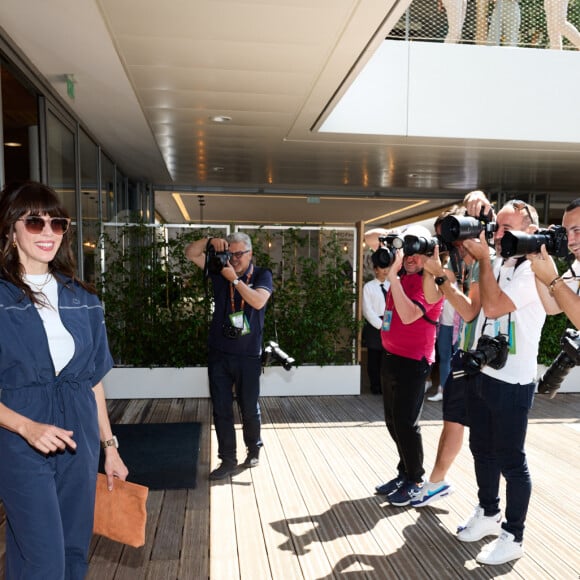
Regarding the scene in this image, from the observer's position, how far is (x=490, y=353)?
2.48 metres

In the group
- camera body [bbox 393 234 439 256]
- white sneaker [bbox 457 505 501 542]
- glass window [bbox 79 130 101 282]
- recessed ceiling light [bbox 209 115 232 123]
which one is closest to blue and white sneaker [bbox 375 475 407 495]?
white sneaker [bbox 457 505 501 542]

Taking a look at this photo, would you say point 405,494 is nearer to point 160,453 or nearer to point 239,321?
point 239,321

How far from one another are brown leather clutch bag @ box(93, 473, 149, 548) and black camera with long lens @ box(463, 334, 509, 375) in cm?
157

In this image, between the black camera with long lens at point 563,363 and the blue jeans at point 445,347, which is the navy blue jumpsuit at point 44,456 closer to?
the black camera with long lens at point 563,363

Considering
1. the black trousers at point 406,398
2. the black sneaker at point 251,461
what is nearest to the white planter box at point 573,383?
the black trousers at point 406,398

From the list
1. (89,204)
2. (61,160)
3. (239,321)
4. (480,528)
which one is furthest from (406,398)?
(89,204)

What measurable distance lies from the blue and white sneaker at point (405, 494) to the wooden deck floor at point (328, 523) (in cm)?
5

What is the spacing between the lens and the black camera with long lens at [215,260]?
141 inches

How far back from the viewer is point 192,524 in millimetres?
3049

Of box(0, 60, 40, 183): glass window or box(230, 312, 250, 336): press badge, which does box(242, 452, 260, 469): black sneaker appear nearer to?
box(230, 312, 250, 336): press badge

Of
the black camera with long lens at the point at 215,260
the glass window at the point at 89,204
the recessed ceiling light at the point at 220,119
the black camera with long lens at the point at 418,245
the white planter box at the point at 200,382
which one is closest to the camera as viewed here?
the black camera with long lens at the point at 418,245

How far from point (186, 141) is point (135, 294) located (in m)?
1.80

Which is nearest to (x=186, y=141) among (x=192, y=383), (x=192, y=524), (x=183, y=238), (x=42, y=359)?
(x=183, y=238)

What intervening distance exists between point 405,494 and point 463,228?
181cm
